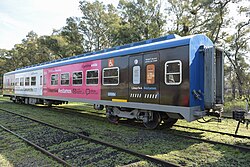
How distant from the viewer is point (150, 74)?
7945 mm

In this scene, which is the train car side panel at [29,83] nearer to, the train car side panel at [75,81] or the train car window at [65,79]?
the train car side panel at [75,81]

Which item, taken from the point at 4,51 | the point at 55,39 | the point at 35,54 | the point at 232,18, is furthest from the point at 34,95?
the point at 4,51

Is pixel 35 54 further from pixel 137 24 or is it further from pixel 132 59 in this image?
pixel 132 59

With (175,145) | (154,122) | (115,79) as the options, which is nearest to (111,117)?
(115,79)

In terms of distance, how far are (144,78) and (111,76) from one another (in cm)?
205

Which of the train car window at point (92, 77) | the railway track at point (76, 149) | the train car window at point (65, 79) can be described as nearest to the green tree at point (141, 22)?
the train car window at point (65, 79)

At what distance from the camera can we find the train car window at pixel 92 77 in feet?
34.6

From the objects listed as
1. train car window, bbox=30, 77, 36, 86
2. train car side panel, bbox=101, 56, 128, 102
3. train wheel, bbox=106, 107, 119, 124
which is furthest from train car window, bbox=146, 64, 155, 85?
train car window, bbox=30, 77, 36, 86

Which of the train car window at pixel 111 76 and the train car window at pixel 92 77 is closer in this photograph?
the train car window at pixel 111 76

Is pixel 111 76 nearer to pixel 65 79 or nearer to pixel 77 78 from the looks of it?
pixel 77 78

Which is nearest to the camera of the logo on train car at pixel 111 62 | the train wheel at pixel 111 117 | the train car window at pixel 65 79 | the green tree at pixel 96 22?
the logo on train car at pixel 111 62

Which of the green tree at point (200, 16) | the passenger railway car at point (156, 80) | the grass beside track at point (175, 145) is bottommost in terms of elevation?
the grass beside track at point (175, 145)

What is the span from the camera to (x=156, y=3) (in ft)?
89.7

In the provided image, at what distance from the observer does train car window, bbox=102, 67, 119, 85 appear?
9.43m
